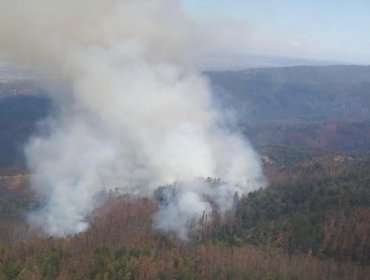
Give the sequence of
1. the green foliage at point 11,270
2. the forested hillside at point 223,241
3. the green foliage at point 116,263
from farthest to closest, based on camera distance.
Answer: the forested hillside at point 223,241 < the green foliage at point 11,270 < the green foliage at point 116,263

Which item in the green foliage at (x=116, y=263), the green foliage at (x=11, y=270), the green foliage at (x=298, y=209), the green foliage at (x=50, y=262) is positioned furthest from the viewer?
the green foliage at (x=298, y=209)

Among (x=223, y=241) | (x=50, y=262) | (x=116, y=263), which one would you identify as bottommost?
(x=223, y=241)

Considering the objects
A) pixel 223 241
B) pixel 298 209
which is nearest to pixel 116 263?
pixel 223 241

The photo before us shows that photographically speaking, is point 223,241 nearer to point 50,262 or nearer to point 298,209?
→ point 298,209

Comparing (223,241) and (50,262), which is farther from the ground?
(50,262)

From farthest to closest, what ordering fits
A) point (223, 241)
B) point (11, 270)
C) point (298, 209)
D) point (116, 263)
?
1. point (298, 209)
2. point (223, 241)
3. point (116, 263)
4. point (11, 270)

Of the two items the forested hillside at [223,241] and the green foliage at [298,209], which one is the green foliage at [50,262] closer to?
the forested hillside at [223,241]

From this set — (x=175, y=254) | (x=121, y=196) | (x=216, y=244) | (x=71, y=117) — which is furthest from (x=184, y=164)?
(x=71, y=117)

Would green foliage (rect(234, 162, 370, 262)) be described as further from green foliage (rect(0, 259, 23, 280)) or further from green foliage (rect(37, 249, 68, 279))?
green foliage (rect(0, 259, 23, 280))

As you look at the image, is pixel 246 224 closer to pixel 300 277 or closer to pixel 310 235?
pixel 310 235

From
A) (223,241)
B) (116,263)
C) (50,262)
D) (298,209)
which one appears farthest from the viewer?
(298,209)

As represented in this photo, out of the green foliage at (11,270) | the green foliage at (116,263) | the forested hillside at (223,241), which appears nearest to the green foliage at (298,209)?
the forested hillside at (223,241)
